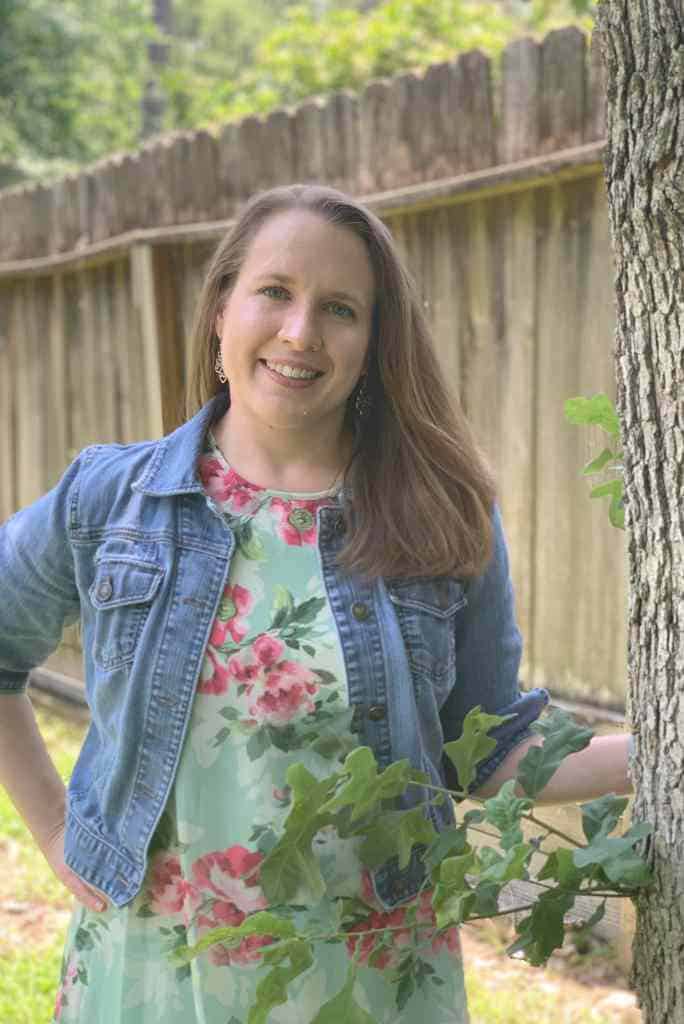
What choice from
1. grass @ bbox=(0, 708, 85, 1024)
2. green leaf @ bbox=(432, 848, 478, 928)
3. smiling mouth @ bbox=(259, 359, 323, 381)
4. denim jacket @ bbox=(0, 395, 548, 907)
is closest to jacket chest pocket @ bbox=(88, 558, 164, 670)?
denim jacket @ bbox=(0, 395, 548, 907)

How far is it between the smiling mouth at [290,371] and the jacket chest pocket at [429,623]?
32 cm

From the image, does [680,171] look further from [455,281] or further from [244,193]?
[244,193]

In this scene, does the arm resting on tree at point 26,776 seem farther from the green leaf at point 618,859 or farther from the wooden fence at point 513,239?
the wooden fence at point 513,239

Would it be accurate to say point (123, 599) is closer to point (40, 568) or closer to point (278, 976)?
point (40, 568)

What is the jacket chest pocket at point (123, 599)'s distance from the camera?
1813 mm

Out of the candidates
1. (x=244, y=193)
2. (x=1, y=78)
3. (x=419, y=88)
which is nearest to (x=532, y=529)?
(x=419, y=88)

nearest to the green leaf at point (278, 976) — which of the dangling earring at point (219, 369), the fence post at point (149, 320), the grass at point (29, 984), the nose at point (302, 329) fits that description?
the nose at point (302, 329)

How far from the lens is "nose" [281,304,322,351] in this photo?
1.81m

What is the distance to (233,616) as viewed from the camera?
1819 millimetres

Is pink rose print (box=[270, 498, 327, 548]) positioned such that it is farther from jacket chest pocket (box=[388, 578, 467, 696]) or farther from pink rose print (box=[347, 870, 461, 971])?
pink rose print (box=[347, 870, 461, 971])

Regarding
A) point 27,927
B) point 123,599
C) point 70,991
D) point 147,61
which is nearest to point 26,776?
point 70,991

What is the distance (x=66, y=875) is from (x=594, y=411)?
40.9 inches

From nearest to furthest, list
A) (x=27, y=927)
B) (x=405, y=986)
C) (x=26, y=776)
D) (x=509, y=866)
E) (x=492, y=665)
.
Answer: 1. (x=509, y=866)
2. (x=405, y=986)
3. (x=492, y=665)
4. (x=26, y=776)
5. (x=27, y=927)

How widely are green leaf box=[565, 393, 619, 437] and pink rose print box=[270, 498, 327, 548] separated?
1.42 feet
